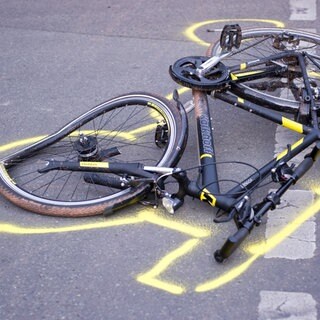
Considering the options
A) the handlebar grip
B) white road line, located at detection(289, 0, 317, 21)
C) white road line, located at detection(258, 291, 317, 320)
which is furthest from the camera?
white road line, located at detection(289, 0, 317, 21)

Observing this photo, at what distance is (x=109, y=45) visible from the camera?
5973 millimetres

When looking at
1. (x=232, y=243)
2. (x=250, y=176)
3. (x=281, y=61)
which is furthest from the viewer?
(x=281, y=61)

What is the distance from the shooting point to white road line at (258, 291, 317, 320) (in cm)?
301

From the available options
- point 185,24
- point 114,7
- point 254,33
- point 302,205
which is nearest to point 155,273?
point 302,205

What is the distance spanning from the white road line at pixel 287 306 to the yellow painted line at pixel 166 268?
0.44 meters

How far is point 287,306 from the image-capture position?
306 centimetres

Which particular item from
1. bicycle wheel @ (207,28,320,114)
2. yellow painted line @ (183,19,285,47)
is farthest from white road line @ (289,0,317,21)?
bicycle wheel @ (207,28,320,114)

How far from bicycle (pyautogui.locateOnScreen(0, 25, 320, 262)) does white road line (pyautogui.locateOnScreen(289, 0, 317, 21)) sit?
1436mm

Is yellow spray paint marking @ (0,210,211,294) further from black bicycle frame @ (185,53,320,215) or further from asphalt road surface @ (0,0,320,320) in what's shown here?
black bicycle frame @ (185,53,320,215)

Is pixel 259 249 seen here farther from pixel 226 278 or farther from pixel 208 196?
pixel 208 196

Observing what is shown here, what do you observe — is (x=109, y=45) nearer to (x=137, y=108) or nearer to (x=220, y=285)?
(x=137, y=108)

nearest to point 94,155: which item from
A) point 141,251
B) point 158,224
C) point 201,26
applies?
point 158,224

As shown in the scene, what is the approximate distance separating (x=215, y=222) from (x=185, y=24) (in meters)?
3.46

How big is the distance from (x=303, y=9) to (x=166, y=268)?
4.12 m
